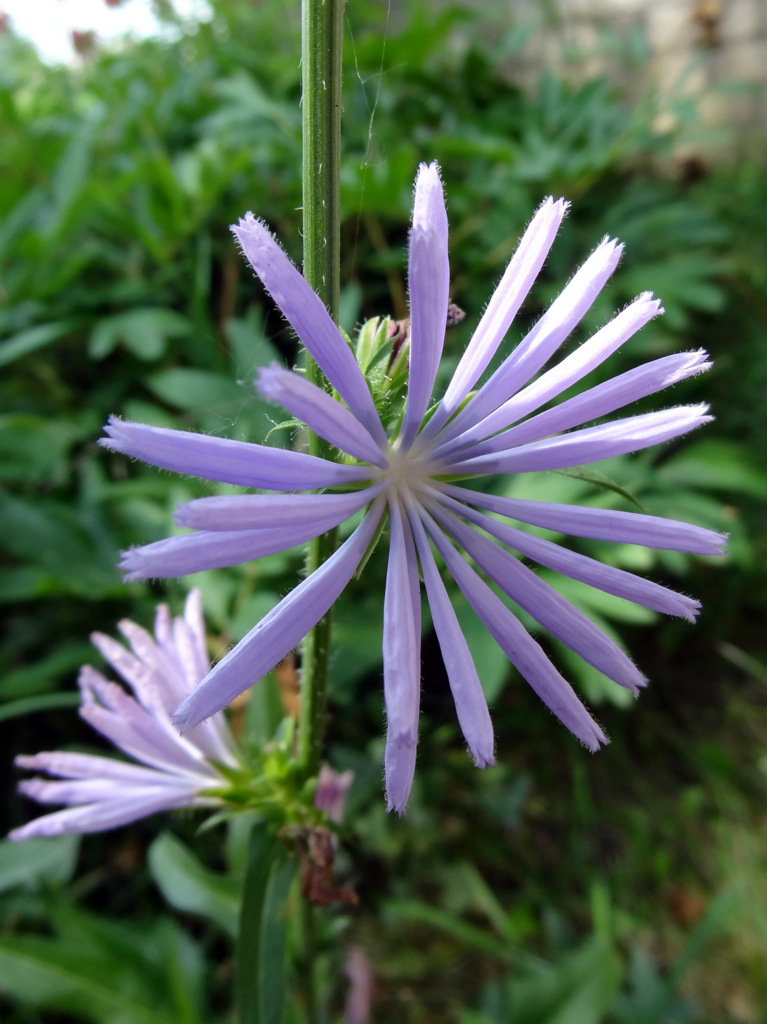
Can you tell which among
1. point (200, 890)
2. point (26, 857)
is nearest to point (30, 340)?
point (26, 857)

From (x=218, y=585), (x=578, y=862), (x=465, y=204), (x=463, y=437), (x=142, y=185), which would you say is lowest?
(x=578, y=862)

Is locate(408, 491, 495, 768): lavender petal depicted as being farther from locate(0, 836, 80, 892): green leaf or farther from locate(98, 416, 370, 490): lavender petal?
locate(0, 836, 80, 892): green leaf

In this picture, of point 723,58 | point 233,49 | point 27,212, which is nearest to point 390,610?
point 27,212

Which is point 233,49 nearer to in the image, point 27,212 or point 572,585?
point 27,212

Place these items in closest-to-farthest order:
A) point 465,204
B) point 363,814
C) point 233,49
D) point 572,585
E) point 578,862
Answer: point 572,585, point 363,814, point 578,862, point 465,204, point 233,49

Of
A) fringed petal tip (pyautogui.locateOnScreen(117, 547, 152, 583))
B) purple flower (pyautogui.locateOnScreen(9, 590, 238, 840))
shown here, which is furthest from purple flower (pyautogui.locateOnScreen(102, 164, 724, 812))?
purple flower (pyautogui.locateOnScreen(9, 590, 238, 840))

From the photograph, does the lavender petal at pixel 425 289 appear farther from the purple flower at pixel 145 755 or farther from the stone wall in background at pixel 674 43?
the stone wall in background at pixel 674 43

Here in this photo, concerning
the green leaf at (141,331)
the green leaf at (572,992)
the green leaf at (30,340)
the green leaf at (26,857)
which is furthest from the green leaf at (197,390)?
the green leaf at (572,992)
